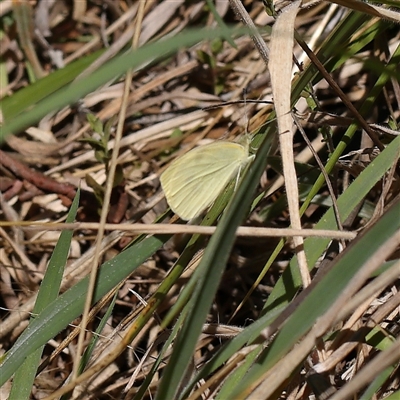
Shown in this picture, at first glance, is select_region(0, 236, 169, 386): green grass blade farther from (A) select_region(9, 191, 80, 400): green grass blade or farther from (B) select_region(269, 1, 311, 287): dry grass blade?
(B) select_region(269, 1, 311, 287): dry grass blade

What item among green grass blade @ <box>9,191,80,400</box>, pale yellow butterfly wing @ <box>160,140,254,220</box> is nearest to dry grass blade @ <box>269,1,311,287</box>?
pale yellow butterfly wing @ <box>160,140,254,220</box>

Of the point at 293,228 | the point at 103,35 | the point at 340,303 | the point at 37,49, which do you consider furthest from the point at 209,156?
the point at 37,49

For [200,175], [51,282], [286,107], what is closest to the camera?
[286,107]

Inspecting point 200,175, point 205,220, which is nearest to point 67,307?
point 205,220

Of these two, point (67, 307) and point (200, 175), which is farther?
point (200, 175)

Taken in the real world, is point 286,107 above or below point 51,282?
above

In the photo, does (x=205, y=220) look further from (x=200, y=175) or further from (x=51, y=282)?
(x=51, y=282)

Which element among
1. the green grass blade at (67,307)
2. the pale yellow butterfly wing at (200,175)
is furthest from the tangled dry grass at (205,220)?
the pale yellow butterfly wing at (200,175)

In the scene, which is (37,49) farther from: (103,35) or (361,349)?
(361,349)

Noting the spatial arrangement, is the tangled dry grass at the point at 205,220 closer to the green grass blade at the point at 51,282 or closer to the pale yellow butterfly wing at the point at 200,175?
the green grass blade at the point at 51,282
